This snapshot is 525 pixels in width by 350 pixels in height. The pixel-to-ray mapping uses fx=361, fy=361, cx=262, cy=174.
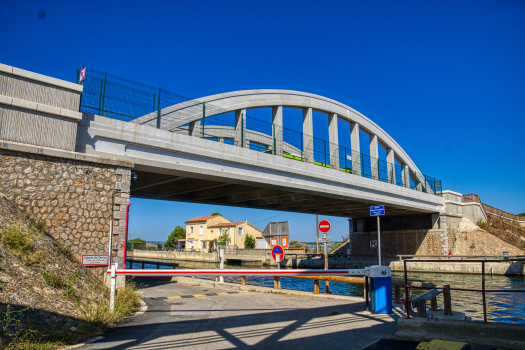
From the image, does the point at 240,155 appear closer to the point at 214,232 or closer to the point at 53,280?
the point at 53,280

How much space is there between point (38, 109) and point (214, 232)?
6053cm

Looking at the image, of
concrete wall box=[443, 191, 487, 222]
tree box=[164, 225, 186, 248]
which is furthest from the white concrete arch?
tree box=[164, 225, 186, 248]

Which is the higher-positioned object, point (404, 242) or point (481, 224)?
point (481, 224)

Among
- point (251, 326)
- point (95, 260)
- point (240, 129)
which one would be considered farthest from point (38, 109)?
point (240, 129)

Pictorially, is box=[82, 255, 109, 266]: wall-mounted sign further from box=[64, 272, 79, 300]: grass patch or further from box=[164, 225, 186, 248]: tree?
box=[164, 225, 186, 248]: tree

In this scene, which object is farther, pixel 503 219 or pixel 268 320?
pixel 503 219

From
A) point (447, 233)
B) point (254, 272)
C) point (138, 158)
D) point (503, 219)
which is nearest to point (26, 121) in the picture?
point (138, 158)

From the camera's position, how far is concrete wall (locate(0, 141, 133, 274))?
9.41 m

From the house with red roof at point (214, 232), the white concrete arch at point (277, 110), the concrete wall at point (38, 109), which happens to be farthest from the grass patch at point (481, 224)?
the concrete wall at point (38, 109)

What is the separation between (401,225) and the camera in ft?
133

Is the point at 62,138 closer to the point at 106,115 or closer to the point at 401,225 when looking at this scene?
the point at 106,115

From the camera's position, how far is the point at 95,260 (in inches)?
399

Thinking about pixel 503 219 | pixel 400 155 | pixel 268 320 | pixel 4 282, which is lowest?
pixel 268 320

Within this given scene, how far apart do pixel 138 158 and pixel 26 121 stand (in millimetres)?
3966
